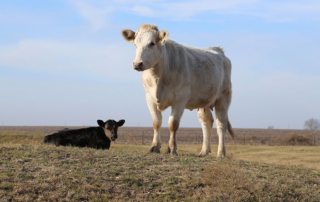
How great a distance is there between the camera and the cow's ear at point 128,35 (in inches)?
411

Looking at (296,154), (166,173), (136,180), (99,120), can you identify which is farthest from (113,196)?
(296,154)

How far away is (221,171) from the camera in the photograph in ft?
27.0

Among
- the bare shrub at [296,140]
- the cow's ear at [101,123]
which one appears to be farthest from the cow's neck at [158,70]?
the bare shrub at [296,140]

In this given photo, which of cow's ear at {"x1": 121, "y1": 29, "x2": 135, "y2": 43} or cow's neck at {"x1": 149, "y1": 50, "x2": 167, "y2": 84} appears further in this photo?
cow's ear at {"x1": 121, "y1": 29, "x2": 135, "y2": 43}

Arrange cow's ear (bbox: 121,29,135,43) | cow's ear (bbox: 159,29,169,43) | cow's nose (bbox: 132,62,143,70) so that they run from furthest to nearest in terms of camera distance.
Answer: cow's ear (bbox: 121,29,135,43) → cow's ear (bbox: 159,29,169,43) → cow's nose (bbox: 132,62,143,70)

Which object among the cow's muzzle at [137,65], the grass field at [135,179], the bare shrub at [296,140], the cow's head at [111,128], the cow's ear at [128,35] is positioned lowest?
the grass field at [135,179]

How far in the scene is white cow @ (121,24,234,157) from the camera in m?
9.83

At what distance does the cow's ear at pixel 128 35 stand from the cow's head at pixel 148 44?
0.10 ft

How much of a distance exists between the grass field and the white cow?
148 cm

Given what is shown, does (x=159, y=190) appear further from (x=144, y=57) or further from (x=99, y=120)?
(x=99, y=120)

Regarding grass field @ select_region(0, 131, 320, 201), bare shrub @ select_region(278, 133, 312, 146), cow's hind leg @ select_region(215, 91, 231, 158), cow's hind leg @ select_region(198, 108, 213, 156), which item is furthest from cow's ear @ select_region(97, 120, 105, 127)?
bare shrub @ select_region(278, 133, 312, 146)

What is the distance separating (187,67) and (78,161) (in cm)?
424

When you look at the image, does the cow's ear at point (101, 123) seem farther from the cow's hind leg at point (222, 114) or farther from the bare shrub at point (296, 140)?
the bare shrub at point (296, 140)

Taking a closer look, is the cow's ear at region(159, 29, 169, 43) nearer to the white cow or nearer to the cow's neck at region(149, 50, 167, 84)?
the white cow
